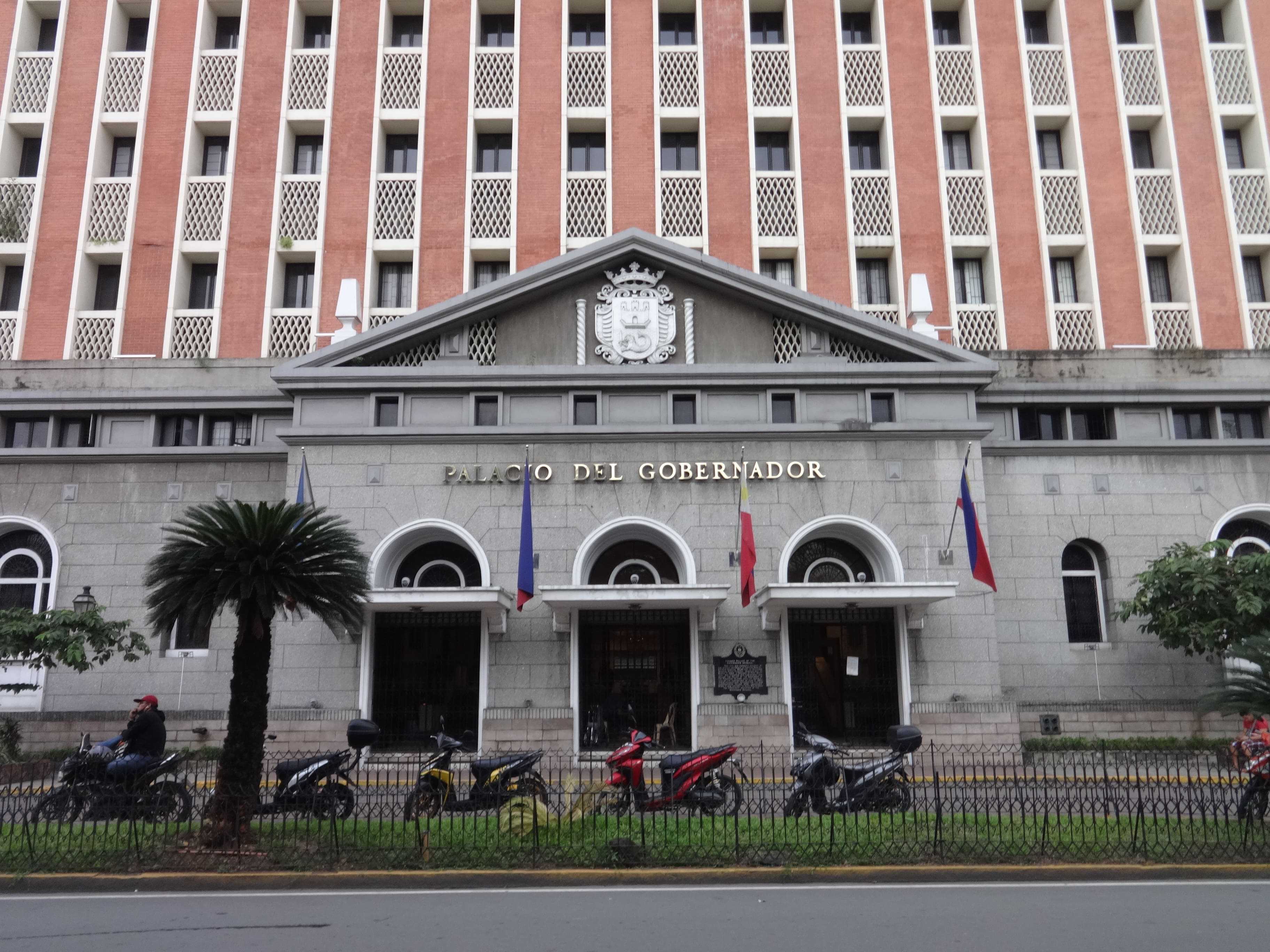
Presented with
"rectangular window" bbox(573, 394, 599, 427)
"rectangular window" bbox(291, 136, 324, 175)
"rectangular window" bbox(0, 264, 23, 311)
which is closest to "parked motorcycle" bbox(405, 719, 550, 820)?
"rectangular window" bbox(573, 394, 599, 427)

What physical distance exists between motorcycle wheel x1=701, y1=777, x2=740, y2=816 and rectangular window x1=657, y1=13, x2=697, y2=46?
2727 centimetres

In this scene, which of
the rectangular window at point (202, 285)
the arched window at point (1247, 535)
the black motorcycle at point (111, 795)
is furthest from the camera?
the rectangular window at point (202, 285)

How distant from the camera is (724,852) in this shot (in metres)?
12.7

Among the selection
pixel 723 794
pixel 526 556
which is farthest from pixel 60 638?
pixel 723 794

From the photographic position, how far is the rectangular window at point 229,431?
27.4m

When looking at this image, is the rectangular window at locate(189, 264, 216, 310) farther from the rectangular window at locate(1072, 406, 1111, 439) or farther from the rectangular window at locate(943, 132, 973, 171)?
the rectangular window at locate(1072, 406, 1111, 439)

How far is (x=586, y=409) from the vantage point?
25.2m

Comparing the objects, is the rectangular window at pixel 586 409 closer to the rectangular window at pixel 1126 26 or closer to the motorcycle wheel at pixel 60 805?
the motorcycle wheel at pixel 60 805

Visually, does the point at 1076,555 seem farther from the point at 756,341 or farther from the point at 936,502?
the point at 756,341

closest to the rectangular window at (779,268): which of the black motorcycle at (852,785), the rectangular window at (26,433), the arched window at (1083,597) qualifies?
the arched window at (1083,597)

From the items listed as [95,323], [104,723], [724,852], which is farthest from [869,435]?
[95,323]

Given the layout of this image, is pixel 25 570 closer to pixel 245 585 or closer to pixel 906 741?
pixel 245 585

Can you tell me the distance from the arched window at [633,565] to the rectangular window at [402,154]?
642 inches

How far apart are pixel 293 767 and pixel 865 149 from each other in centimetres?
2740
